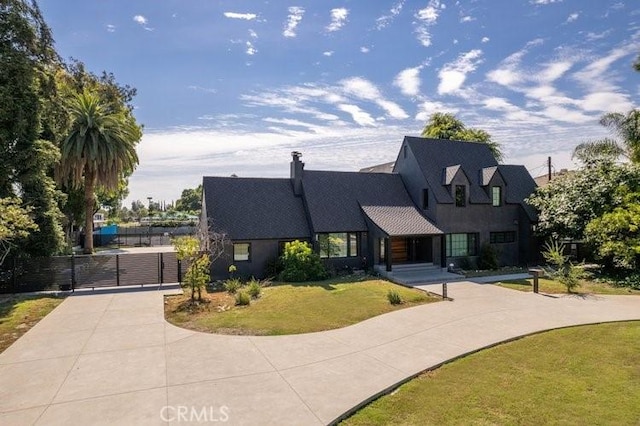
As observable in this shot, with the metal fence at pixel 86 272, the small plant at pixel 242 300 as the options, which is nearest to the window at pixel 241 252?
the metal fence at pixel 86 272

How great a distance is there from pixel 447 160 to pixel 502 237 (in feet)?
21.6

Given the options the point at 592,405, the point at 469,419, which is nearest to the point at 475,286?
the point at 592,405

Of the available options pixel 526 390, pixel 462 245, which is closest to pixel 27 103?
pixel 526 390

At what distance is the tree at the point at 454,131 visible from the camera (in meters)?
45.8

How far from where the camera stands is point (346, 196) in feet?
80.6

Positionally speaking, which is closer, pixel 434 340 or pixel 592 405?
pixel 592 405

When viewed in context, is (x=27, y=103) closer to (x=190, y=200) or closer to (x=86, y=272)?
(x=86, y=272)

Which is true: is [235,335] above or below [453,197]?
below

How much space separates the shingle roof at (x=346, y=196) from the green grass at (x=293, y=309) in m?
5.34

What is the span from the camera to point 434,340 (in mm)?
10562

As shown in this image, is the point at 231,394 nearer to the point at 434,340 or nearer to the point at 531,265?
the point at 434,340

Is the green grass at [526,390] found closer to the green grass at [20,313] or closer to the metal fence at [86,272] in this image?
the green grass at [20,313]

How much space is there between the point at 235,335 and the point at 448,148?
2166 centimetres

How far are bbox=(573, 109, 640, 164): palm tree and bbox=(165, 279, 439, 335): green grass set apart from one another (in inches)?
695
